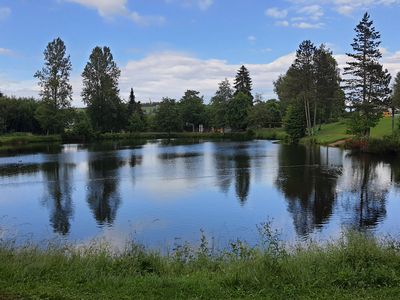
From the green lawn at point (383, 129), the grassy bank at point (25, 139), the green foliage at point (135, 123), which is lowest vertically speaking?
the grassy bank at point (25, 139)

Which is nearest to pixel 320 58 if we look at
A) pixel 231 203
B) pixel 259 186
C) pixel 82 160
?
pixel 82 160

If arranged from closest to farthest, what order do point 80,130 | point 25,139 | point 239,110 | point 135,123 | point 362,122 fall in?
point 362,122 → point 25,139 → point 80,130 → point 239,110 → point 135,123

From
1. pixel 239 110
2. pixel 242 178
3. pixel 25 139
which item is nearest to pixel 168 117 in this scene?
pixel 239 110

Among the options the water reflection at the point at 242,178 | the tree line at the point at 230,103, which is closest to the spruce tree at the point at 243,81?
the tree line at the point at 230,103

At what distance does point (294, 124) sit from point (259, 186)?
145ft

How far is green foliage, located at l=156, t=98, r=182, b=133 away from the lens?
10288 centimetres

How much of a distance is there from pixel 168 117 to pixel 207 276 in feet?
315

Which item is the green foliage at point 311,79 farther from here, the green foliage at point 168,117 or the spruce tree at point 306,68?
the green foliage at point 168,117

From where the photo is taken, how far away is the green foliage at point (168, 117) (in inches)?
4050

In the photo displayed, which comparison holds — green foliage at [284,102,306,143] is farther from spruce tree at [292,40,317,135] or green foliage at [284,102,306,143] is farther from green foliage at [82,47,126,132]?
green foliage at [82,47,126,132]

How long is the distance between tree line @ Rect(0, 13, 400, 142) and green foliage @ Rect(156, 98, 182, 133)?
0.24m

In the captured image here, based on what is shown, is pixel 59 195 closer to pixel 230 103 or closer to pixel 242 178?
pixel 242 178

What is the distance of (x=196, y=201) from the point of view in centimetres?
2025

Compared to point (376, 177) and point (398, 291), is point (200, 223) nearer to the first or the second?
point (398, 291)
